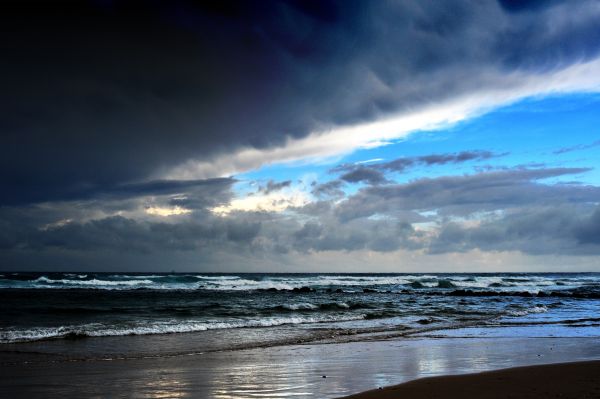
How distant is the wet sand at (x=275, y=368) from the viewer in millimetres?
8078

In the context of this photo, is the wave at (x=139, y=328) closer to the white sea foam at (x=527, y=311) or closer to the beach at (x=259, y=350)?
the beach at (x=259, y=350)

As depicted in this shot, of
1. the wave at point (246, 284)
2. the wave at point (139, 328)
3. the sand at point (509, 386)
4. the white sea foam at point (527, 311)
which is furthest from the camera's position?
the wave at point (246, 284)

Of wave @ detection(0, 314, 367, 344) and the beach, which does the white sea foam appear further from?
wave @ detection(0, 314, 367, 344)

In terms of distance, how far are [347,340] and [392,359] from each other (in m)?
3.87

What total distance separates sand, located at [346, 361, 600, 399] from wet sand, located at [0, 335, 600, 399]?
245 millimetres

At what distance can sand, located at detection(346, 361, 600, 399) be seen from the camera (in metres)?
7.38

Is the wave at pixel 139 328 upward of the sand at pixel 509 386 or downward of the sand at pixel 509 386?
downward

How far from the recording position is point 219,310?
2431 centimetres

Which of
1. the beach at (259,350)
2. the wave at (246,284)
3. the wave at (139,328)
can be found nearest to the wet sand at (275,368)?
the beach at (259,350)

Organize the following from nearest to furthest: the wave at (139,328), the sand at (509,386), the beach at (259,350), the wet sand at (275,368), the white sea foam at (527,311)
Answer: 1. the sand at (509,386)
2. the wet sand at (275,368)
3. the beach at (259,350)
4. the wave at (139,328)
5. the white sea foam at (527,311)

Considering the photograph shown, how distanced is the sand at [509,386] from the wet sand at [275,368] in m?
0.24

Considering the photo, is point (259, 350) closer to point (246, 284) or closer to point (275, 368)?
point (275, 368)

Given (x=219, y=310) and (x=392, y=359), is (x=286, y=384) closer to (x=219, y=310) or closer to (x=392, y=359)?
(x=392, y=359)

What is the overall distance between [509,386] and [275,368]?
4574 millimetres
